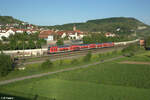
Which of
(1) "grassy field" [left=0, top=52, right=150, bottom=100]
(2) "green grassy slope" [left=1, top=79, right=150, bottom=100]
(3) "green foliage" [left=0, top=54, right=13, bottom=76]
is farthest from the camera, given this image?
(3) "green foliage" [left=0, top=54, right=13, bottom=76]

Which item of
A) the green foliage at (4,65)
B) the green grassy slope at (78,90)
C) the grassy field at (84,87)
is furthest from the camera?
the green foliage at (4,65)

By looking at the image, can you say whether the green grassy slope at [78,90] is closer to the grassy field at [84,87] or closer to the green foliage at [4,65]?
the grassy field at [84,87]

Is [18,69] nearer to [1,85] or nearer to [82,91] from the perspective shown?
[1,85]

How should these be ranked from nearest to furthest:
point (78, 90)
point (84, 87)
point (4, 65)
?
point (78, 90), point (84, 87), point (4, 65)

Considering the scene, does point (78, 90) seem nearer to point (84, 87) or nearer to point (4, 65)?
point (84, 87)

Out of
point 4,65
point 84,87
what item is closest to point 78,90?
point 84,87

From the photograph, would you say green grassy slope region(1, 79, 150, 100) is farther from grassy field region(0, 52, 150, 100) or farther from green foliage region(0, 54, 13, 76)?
green foliage region(0, 54, 13, 76)

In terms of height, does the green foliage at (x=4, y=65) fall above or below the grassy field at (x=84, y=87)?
above

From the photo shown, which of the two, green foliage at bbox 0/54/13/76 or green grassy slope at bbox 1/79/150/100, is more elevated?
green foliage at bbox 0/54/13/76

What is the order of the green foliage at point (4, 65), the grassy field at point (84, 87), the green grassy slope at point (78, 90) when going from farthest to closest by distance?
the green foliage at point (4, 65)
the grassy field at point (84, 87)
the green grassy slope at point (78, 90)

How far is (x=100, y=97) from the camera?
1728cm

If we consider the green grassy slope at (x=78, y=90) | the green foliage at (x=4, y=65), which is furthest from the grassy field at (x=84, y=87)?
the green foliage at (x=4, y=65)

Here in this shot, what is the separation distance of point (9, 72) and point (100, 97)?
1543 cm

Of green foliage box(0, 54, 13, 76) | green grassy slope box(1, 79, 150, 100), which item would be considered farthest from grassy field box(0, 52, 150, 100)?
green foliage box(0, 54, 13, 76)
